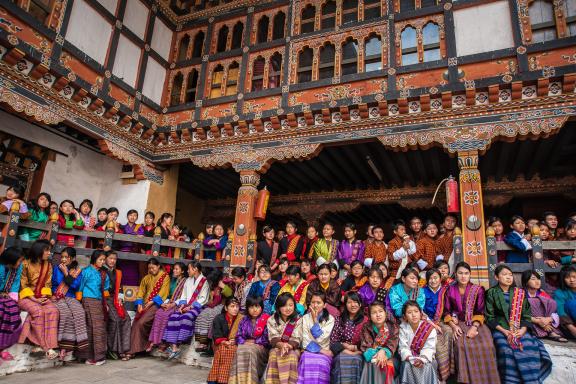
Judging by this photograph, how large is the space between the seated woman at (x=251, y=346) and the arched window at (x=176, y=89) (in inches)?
270

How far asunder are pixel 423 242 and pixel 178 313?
13.7 ft

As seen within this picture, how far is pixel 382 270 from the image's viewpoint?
5.44 metres

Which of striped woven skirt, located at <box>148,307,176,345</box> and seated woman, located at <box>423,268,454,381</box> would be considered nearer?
seated woman, located at <box>423,268,454,381</box>

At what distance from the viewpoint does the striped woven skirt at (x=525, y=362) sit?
4008 millimetres

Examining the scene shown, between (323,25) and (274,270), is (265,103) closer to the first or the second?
(323,25)

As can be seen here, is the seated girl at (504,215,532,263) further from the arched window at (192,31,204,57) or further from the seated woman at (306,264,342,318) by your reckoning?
the arched window at (192,31,204,57)

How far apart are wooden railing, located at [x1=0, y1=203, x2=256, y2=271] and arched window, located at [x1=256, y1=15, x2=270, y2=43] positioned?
536 cm

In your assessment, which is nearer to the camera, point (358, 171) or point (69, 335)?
point (69, 335)

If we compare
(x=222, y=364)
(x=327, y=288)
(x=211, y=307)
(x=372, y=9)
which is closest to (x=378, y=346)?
(x=327, y=288)

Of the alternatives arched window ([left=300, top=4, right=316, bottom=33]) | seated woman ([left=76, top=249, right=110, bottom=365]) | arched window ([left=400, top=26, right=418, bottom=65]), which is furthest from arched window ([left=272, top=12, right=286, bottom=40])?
seated woman ([left=76, top=249, right=110, bottom=365])

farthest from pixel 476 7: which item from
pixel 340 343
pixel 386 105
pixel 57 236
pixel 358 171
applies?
pixel 57 236

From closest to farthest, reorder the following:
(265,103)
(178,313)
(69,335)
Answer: (69,335) < (178,313) < (265,103)

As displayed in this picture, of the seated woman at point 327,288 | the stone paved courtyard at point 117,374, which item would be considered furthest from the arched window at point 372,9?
the stone paved courtyard at point 117,374

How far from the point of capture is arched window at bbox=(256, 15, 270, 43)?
32.0ft
